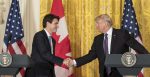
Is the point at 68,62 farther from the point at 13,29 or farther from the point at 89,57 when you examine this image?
the point at 13,29

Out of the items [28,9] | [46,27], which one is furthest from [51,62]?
[28,9]

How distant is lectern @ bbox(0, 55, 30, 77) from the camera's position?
4.50 m

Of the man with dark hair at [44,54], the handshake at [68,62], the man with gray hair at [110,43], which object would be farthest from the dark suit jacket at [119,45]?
the man with dark hair at [44,54]

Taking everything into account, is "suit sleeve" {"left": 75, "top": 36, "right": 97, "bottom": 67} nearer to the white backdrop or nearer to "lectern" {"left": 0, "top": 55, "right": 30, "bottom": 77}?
"lectern" {"left": 0, "top": 55, "right": 30, "bottom": 77}

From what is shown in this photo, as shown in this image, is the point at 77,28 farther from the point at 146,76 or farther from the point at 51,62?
the point at 51,62

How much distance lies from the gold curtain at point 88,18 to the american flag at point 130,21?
327 mm

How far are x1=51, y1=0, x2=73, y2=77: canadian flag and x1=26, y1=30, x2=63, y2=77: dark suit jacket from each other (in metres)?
1.57

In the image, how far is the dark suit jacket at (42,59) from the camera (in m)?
4.98

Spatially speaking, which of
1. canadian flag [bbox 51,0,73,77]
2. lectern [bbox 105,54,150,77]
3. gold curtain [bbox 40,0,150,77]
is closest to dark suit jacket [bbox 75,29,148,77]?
lectern [bbox 105,54,150,77]

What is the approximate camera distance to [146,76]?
699 cm

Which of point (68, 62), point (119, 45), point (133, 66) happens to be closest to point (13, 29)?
point (68, 62)

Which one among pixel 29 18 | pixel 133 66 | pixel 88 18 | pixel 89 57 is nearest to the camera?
pixel 133 66

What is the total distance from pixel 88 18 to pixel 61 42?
724 millimetres

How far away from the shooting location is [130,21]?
664cm
